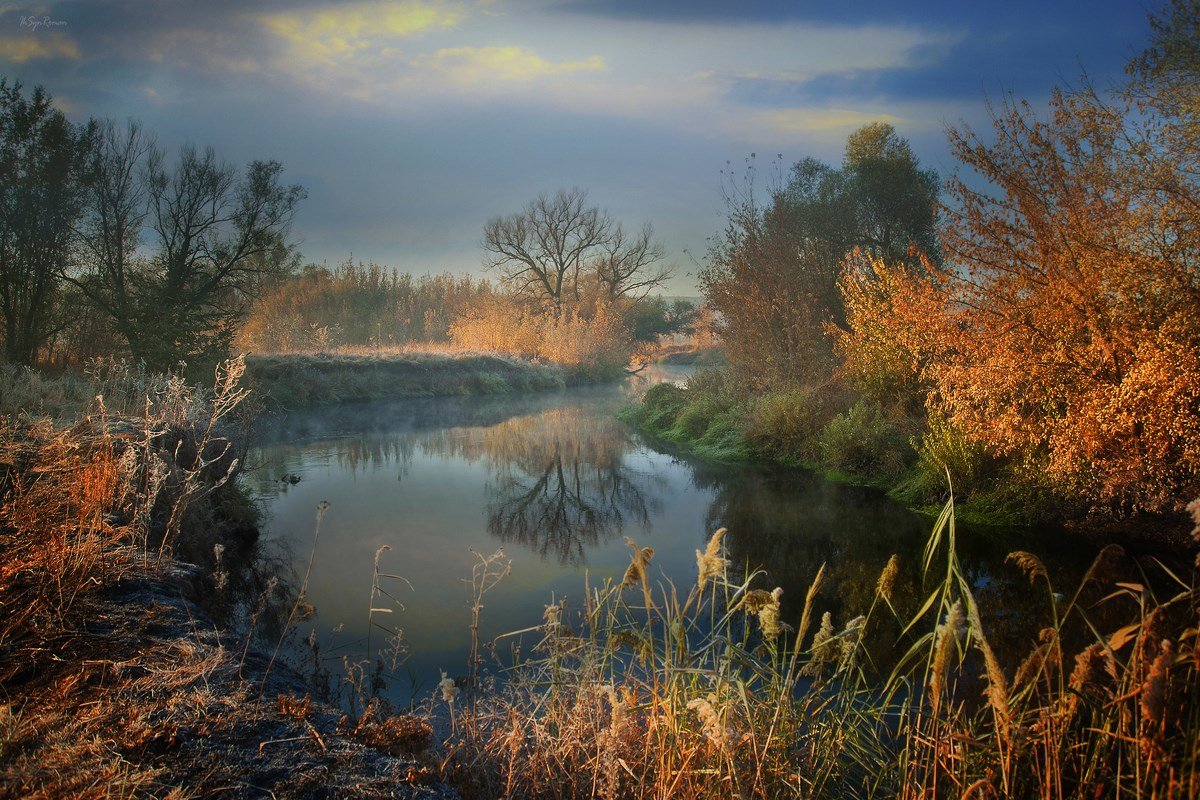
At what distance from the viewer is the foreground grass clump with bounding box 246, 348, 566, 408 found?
65.3 ft

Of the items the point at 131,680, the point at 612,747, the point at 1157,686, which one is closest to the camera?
the point at 1157,686

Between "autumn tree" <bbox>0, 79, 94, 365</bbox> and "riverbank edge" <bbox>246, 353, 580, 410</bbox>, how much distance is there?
4.12 meters

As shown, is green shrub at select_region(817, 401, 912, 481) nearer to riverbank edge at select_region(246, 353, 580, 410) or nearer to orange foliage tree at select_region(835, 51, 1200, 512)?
orange foliage tree at select_region(835, 51, 1200, 512)

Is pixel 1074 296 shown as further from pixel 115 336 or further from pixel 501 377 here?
pixel 501 377

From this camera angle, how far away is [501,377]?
26.1m

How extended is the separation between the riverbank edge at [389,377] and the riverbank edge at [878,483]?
7.88 m

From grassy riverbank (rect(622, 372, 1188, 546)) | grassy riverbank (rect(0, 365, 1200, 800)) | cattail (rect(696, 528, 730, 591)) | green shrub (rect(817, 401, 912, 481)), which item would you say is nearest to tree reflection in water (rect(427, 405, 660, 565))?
grassy riverbank (rect(622, 372, 1188, 546))

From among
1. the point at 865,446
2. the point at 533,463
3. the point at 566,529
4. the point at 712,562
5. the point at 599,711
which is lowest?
the point at 566,529

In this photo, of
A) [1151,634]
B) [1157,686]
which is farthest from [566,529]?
[1157,686]

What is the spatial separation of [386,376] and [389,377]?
11 cm

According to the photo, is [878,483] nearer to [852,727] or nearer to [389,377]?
[852,727]

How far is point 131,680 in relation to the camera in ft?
10.6

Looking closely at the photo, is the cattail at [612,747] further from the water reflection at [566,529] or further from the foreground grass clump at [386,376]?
the foreground grass clump at [386,376]

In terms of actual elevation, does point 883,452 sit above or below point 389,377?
below
